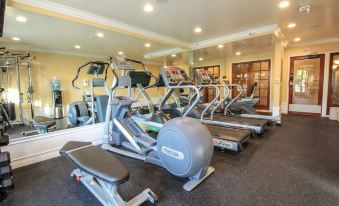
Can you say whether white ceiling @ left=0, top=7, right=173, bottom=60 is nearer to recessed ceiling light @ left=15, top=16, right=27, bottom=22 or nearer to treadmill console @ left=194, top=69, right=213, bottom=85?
recessed ceiling light @ left=15, top=16, right=27, bottom=22

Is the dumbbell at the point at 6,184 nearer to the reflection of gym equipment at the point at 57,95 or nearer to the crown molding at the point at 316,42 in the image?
the reflection of gym equipment at the point at 57,95

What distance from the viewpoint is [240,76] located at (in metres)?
7.91

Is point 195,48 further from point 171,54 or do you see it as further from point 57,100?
point 57,100

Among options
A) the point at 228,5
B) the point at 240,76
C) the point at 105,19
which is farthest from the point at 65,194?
the point at 240,76

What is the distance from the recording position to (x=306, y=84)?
6.34 m

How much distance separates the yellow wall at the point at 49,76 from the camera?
14.0 feet

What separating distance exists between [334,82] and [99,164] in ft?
25.0

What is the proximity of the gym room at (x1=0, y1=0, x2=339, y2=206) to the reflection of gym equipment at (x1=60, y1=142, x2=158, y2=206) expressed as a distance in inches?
Result: 0.5

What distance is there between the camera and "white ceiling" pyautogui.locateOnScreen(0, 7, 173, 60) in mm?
3515

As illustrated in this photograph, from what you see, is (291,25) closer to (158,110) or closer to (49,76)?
(158,110)

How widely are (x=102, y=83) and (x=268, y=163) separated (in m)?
3.31

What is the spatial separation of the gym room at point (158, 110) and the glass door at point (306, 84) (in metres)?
0.03

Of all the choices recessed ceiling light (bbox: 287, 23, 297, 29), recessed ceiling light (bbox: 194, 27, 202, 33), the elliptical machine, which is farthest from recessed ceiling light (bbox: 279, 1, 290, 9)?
the elliptical machine

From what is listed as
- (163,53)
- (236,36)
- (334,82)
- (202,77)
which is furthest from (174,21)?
(334,82)
